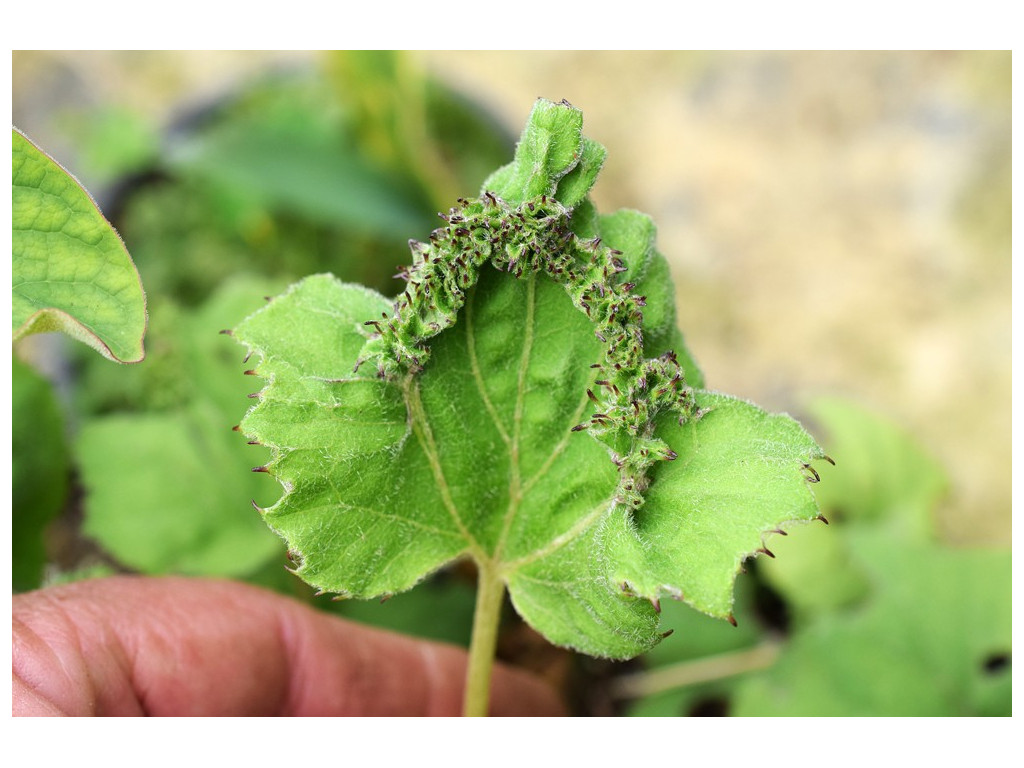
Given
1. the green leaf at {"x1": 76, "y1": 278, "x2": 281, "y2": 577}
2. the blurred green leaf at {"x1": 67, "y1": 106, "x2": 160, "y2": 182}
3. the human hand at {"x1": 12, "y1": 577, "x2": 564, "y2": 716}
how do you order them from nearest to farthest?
1. the human hand at {"x1": 12, "y1": 577, "x2": 564, "y2": 716}
2. the green leaf at {"x1": 76, "y1": 278, "x2": 281, "y2": 577}
3. the blurred green leaf at {"x1": 67, "y1": 106, "x2": 160, "y2": 182}

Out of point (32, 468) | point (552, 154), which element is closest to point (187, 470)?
point (32, 468)

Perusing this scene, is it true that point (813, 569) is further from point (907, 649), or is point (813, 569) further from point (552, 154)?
point (552, 154)

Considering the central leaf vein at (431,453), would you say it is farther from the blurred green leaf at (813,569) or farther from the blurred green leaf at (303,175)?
the blurred green leaf at (303,175)

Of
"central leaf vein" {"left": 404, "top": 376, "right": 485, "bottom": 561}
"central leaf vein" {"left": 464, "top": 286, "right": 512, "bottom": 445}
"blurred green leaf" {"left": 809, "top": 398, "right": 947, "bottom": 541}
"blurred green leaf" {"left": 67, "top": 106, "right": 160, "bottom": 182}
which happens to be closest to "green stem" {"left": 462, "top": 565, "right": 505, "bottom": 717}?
"central leaf vein" {"left": 404, "top": 376, "right": 485, "bottom": 561}

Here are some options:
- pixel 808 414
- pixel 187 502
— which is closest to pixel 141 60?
pixel 187 502

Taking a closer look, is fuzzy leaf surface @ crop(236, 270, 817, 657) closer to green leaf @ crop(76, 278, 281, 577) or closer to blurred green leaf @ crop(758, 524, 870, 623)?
green leaf @ crop(76, 278, 281, 577)

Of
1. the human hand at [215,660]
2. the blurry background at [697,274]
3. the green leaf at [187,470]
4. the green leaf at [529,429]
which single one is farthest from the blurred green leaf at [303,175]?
the green leaf at [529,429]
